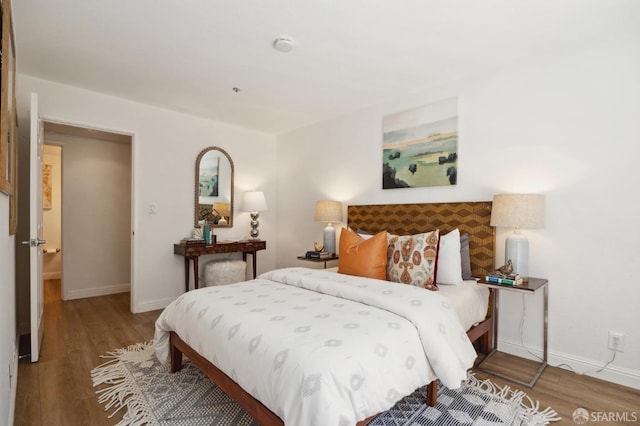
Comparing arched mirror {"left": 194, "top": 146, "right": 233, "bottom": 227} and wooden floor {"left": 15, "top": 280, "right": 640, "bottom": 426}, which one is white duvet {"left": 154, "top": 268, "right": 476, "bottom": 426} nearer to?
wooden floor {"left": 15, "top": 280, "right": 640, "bottom": 426}

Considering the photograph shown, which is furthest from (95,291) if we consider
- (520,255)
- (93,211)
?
(520,255)

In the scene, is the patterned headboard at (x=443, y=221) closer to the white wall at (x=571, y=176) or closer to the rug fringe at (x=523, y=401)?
the white wall at (x=571, y=176)

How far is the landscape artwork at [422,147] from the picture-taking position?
309cm

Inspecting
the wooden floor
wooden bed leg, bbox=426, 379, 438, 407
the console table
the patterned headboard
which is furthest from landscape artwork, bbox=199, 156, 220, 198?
wooden bed leg, bbox=426, 379, 438, 407

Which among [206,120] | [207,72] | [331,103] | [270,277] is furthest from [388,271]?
[206,120]

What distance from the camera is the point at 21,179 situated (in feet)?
10.4

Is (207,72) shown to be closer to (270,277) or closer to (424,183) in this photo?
(270,277)

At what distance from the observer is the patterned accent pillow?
2.46m

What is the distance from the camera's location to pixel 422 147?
328cm

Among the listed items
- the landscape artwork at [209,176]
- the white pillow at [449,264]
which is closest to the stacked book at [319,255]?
the white pillow at [449,264]

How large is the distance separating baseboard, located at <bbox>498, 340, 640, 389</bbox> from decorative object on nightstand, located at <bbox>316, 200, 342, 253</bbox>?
197cm

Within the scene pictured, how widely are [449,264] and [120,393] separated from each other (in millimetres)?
2431

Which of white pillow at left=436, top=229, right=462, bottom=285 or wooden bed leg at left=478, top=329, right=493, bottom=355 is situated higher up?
white pillow at left=436, top=229, right=462, bottom=285

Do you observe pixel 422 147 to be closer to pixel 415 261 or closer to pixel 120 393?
pixel 415 261
